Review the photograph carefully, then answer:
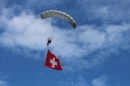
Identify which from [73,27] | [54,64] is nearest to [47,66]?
[54,64]

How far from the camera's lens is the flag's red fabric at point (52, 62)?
69250mm

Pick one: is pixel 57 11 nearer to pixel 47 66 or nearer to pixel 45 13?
pixel 45 13

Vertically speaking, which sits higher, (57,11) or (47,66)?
(57,11)

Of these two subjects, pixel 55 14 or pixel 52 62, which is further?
pixel 52 62

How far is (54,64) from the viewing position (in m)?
69.9

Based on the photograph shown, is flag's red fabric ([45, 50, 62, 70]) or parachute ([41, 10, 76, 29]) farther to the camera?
parachute ([41, 10, 76, 29])

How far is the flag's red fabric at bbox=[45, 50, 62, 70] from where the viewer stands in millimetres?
→ 69250

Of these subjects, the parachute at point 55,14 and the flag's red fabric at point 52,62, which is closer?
the flag's red fabric at point 52,62

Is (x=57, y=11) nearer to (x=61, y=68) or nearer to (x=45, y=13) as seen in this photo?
(x=45, y=13)

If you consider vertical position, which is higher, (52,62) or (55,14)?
(55,14)

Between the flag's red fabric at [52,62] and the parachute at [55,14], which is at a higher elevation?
the parachute at [55,14]

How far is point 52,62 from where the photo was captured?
69.9 metres

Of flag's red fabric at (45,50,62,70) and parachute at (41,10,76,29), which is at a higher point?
parachute at (41,10,76,29)

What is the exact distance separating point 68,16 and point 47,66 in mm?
9115
